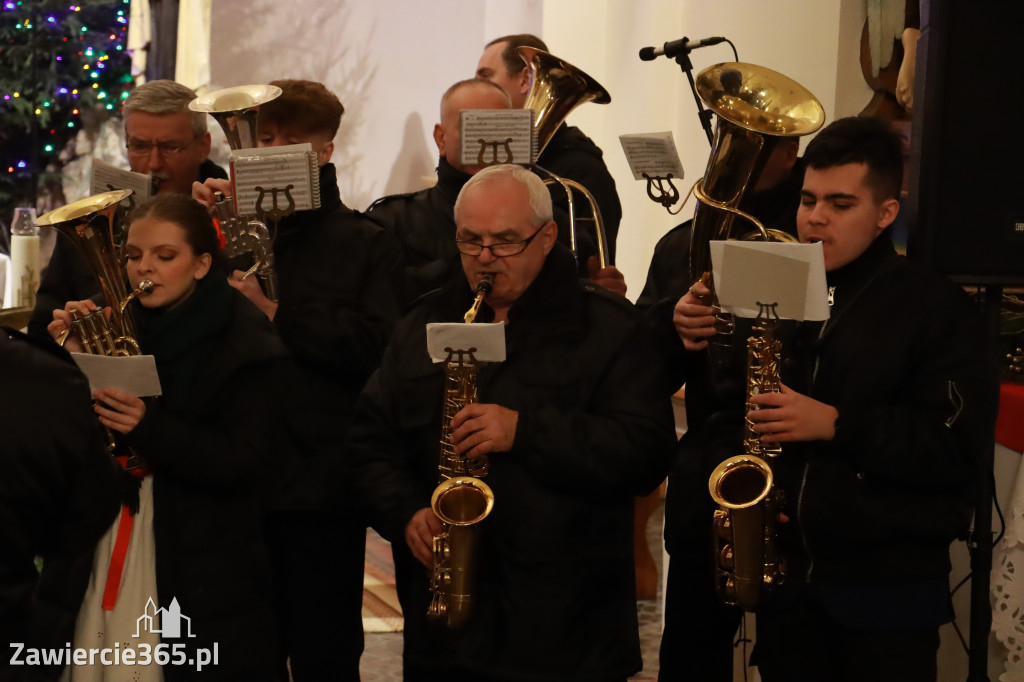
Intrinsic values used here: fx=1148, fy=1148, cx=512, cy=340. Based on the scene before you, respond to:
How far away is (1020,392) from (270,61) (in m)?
7.65

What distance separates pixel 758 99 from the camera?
8.96 ft

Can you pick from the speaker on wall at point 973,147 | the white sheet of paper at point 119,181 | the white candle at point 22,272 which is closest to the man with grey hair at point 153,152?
the white sheet of paper at point 119,181

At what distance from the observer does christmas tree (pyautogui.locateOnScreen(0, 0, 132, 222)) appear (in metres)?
9.46

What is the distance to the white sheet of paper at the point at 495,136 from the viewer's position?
10.3 feet

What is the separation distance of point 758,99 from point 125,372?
157cm

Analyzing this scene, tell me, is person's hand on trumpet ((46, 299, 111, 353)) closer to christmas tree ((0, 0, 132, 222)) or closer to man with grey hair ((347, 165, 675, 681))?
man with grey hair ((347, 165, 675, 681))

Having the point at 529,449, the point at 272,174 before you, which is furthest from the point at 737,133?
the point at 272,174

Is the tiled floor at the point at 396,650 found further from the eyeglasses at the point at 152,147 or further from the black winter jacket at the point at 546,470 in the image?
the eyeglasses at the point at 152,147

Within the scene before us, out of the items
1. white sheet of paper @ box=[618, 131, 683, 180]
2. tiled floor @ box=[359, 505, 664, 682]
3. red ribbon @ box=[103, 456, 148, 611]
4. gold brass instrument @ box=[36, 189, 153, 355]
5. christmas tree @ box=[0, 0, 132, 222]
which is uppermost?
christmas tree @ box=[0, 0, 132, 222]

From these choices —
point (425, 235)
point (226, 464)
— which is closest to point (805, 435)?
Answer: point (226, 464)

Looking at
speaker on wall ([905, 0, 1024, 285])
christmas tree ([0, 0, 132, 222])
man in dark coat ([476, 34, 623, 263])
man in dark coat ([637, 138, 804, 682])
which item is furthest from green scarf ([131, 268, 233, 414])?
christmas tree ([0, 0, 132, 222])

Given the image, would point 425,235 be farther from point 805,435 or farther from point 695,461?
point 805,435

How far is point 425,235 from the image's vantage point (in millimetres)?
3422

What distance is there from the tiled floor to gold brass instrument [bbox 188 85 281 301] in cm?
167
